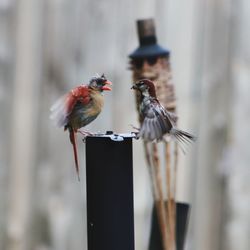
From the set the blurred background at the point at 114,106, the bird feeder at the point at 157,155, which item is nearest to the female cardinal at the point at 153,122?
the bird feeder at the point at 157,155

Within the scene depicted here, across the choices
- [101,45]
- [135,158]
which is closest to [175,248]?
[135,158]

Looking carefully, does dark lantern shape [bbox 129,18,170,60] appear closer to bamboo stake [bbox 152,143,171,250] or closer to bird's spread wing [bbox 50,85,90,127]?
bamboo stake [bbox 152,143,171,250]

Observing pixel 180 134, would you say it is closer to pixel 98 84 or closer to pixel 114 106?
pixel 98 84

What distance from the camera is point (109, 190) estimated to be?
654mm

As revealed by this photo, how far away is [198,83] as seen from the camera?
1.56 metres

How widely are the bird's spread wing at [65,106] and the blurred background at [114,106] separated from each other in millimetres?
802

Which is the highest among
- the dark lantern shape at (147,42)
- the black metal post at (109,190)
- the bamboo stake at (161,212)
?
the dark lantern shape at (147,42)

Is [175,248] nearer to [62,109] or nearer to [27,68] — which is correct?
[62,109]

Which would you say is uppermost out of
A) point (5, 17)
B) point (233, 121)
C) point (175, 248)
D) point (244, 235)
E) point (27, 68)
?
point (5, 17)

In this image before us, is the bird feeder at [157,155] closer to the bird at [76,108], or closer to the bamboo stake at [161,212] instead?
the bamboo stake at [161,212]

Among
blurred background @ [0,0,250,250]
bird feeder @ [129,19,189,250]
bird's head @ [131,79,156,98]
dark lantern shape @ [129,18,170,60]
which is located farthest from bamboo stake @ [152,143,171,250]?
blurred background @ [0,0,250,250]

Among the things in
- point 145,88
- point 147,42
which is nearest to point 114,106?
point 147,42

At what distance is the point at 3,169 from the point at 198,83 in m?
0.52

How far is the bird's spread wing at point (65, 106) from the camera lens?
67cm
